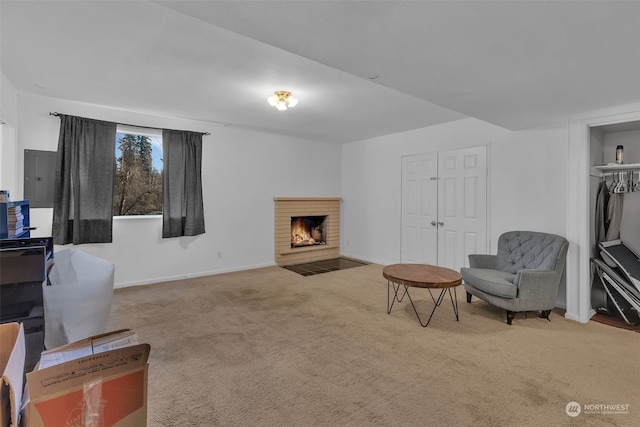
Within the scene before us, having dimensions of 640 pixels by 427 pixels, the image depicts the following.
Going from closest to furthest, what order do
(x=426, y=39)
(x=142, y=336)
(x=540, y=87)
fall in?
(x=426, y=39), (x=540, y=87), (x=142, y=336)

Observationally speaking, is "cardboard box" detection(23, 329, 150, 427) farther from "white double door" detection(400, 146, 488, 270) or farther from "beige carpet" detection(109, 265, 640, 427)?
"white double door" detection(400, 146, 488, 270)

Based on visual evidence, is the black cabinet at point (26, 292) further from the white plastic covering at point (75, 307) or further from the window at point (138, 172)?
the window at point (138, 172)

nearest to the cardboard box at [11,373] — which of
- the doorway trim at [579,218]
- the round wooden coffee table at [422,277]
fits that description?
the round wooden coffee table at [422,277]

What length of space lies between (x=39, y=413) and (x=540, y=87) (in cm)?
347

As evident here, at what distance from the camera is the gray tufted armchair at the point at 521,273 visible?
3223 millimetres

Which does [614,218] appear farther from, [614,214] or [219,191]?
[219,191]

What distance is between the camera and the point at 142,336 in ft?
9.73

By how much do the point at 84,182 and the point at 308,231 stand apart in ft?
13.2

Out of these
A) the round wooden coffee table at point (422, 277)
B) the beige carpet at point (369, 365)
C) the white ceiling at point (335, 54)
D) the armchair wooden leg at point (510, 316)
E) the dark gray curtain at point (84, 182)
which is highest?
the white ceiling at point (335, 54)

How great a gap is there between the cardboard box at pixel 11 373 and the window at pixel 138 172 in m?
4.11

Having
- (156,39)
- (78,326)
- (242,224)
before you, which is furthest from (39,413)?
(242,224)

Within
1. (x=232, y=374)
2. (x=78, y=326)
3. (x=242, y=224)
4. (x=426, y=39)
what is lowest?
(x=232, y=374)

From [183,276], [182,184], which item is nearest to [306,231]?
[183,276]

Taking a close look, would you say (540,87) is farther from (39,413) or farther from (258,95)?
(39,413)
